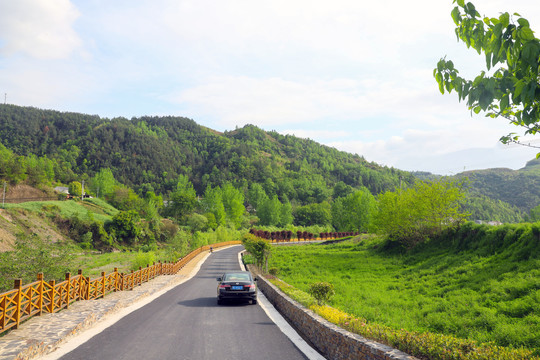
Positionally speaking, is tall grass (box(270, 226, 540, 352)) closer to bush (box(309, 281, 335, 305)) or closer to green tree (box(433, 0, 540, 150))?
bush (box(309, 281, 335, 305))

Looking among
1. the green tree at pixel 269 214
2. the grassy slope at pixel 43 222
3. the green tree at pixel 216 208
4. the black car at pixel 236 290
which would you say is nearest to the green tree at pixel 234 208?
the green tree at pixel 216 208

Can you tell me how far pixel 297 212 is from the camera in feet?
453

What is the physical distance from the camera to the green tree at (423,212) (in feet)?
116

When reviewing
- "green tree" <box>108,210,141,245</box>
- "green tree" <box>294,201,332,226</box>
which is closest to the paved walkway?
"green tree" <box>108,210,141,245</box>

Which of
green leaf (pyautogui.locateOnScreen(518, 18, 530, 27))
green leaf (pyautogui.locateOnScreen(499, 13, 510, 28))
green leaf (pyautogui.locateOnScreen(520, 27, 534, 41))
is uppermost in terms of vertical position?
green leaf (pyautogui.locateOnScreen(499, 13, 510, 28))

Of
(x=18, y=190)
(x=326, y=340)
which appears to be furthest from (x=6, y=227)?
(x=326, y=340)

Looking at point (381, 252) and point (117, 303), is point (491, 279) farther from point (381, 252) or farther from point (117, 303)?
point (381, 252)

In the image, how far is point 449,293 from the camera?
1845 cm

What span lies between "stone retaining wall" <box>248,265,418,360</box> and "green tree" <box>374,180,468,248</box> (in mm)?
27100

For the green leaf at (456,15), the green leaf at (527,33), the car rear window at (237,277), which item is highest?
the green leaf at (456,15)

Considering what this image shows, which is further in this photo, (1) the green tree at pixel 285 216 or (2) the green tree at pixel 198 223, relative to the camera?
(1) the green tree at pixel 285 216

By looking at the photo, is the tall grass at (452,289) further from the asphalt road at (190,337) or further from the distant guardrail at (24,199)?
the distant guardrail at (24,199)

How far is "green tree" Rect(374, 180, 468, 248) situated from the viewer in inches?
1390

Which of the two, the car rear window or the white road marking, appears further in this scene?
the car rear window
